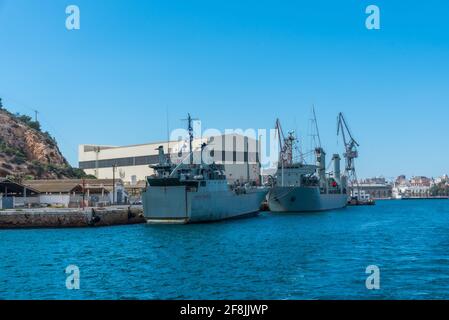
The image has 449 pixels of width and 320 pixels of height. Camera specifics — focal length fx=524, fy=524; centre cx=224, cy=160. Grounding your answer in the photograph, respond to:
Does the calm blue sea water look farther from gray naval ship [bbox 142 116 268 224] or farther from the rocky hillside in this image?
the rocky hillside

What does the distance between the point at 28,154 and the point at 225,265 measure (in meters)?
124

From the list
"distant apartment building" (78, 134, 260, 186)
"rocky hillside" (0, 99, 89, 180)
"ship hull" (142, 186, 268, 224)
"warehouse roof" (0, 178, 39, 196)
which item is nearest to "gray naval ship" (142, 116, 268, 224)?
"ship hull" (142, 186, 268, 224)

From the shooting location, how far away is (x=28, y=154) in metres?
142

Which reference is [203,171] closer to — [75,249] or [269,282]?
[75,249]

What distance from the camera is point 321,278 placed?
25125 millimetres

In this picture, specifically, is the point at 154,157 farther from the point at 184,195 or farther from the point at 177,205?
the point at 184,195

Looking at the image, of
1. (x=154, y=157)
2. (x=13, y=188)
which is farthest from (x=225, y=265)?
(x=154, y=157)

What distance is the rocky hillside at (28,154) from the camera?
12662 centimetres

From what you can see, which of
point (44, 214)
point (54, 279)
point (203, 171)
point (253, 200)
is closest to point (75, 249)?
point (54, 279)

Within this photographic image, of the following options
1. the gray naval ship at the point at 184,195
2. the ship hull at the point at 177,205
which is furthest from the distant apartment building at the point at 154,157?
the ship hull at the point at 177,205

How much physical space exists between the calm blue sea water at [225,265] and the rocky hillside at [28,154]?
271 ft

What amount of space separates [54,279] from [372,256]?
1929cm
